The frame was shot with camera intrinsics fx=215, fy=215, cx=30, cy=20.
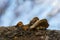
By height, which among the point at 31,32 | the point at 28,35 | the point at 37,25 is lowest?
the point at 28,35

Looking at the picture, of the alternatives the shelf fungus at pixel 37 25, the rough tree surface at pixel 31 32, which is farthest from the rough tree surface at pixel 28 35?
the shelf fungus at pixel 37 25

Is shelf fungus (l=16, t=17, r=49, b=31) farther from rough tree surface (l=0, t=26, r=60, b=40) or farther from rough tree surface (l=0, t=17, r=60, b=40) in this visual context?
rough tree surface (l=0, t=26, r=60, b=40)

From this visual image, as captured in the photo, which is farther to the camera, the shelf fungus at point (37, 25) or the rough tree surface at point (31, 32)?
the shelf fungus at point (37, 25)

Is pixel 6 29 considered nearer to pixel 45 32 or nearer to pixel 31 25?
pixel 31 25

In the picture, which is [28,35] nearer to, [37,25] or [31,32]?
[31,32]

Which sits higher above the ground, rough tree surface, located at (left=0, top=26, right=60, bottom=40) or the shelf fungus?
the shelf fungus

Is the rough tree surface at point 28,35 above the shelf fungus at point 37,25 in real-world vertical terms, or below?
below

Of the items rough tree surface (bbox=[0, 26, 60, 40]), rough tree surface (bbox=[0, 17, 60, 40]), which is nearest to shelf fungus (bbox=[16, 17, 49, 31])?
rough tree surface (bbox=[0, 17, 60, 40])

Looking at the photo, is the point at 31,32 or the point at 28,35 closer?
the point at 28,35

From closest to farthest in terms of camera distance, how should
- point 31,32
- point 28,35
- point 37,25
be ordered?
point 28,35, point 31,32, point 37,25

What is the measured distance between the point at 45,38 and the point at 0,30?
17.0ft

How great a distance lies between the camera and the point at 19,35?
21531mm

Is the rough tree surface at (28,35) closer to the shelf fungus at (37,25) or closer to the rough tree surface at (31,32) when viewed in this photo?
the rough tree surface at (31,32)

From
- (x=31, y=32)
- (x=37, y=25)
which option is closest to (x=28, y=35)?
(x=31, y=32)
